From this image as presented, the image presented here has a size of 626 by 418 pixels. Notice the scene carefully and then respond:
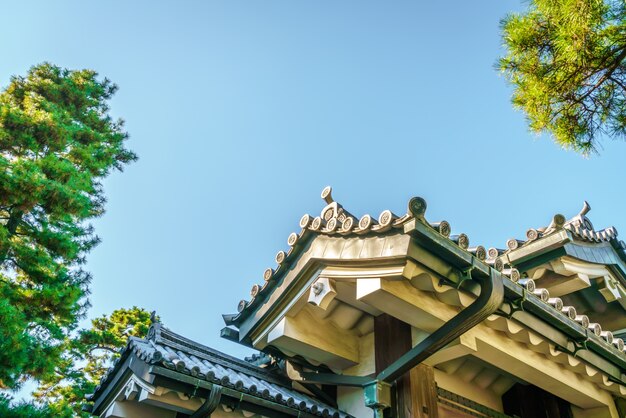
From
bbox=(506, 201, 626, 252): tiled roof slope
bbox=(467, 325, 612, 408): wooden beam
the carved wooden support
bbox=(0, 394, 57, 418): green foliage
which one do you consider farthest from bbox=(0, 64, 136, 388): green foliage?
bbox=(506, 201, 626, 252): tiled roof slope

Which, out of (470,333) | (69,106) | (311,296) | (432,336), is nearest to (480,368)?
(470,333)

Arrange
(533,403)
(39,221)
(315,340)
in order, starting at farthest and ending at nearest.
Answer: (39,221) → (533,403) → (315,340)

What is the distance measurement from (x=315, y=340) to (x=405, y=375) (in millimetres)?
911

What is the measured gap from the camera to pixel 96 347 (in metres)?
14.1

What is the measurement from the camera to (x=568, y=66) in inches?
151

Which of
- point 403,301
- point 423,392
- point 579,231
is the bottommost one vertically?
point 423,392

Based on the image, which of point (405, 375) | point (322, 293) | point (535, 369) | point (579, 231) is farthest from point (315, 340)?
point (579, 231)

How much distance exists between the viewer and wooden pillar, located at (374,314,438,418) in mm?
4031

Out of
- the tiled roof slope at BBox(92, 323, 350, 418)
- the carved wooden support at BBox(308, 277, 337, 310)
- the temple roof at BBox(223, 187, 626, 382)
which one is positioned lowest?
the tiled roof slope at BBox(92, 323, 350, 418)

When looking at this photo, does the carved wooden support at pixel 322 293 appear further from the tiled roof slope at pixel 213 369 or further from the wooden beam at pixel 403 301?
the tiled roof slope at pixel 213 369

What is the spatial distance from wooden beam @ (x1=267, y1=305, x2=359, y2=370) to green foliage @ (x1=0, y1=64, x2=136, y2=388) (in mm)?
4849

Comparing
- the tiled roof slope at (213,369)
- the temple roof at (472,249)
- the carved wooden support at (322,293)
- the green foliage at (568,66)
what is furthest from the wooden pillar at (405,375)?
the green foliage at (568,66)

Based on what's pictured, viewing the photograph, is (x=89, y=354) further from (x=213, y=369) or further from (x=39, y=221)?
(x=213, y=369)

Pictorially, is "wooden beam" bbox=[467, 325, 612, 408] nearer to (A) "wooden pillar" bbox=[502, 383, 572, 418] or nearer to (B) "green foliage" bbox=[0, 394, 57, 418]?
(A) "wooden pillar" bbox=[502, 383, 572, 418]
